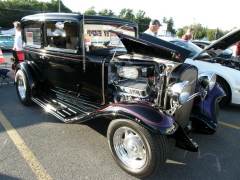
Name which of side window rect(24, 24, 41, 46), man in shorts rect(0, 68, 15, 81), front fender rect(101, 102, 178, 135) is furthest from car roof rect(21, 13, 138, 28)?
man in shorts rect(0, 68, 15, 81)

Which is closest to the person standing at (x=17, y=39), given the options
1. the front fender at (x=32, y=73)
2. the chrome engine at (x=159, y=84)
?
the front fender at (x=32, y=73)

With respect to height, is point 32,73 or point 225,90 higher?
point 32,73

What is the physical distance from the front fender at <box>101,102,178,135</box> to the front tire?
2468 mm

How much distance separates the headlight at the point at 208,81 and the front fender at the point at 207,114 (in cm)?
19

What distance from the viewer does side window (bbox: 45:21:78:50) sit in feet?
10.2

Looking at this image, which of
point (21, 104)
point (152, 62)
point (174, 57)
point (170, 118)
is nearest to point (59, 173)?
point (170, 118)

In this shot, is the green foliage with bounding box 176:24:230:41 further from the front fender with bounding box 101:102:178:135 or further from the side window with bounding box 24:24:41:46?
the front fender with bounding box 101:102:178:135

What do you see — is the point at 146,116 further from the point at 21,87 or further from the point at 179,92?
the point at 21,87

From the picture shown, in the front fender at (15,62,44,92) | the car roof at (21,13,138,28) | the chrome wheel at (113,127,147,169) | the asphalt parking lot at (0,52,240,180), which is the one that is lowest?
the asphalt parking lot at (0,52,240,180)

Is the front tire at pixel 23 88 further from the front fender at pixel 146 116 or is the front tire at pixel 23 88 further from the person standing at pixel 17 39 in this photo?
the front fender at pixel 146 116

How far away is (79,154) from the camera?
259 centimetres

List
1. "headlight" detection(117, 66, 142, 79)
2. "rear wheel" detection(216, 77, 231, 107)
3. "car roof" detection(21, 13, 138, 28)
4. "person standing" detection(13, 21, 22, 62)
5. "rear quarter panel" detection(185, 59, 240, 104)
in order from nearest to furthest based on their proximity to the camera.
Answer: "headlight" detection(117, 66, 142, 79)
"car roof" detection(21, 13, 138, 28)
"rear quarter panel" detection(185, 59, 240, 104)
"rear wheel" detection(216, 77, 231, 107)
"person standing" detection(13, 21, 22, 62)

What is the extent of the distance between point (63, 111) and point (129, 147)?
1.41m

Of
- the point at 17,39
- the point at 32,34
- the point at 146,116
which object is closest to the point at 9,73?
the point at 17,39
